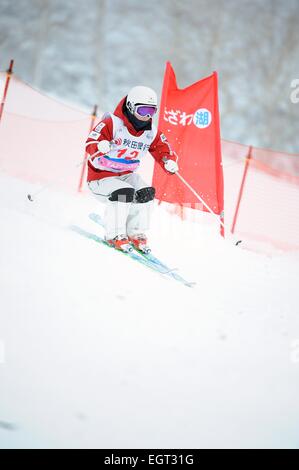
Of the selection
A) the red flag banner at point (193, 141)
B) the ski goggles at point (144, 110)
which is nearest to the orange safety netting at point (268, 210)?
the red flag banner at point (193, 141)

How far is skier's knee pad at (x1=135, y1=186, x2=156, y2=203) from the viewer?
12.6 feet

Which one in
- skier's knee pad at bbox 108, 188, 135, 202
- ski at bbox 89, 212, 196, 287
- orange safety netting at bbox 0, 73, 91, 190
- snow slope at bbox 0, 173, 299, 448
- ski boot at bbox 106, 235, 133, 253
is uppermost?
orange safety netting at bbox 0, 73, 91, 190

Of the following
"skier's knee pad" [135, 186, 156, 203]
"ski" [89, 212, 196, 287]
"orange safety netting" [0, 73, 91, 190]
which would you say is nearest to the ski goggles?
"skier's knee pad" [135, 186, 156, 203]

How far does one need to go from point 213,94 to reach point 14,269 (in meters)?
3.01

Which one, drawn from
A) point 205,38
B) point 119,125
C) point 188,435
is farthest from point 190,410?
point 205,38

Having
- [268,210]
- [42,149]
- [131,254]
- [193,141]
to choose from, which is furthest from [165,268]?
[42,149]

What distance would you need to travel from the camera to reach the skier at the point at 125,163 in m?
3.68

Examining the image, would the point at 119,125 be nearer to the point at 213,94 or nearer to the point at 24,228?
the point at 24,228

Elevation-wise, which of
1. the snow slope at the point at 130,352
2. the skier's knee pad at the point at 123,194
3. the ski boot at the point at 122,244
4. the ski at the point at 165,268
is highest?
the skier's knee pad at the point at 123,194

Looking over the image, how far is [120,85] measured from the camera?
1725 cm

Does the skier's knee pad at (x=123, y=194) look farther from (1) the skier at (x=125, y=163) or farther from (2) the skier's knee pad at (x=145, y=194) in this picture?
(2) the skier's knee pad at (x=145, y=194)

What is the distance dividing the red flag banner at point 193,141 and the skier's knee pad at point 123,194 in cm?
124

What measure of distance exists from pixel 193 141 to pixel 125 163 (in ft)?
4.37

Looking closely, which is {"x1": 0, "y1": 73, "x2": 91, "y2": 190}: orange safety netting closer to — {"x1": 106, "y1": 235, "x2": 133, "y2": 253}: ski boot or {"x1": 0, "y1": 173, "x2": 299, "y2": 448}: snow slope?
{"x1": 106, "y1": 235, "x2": 133, "y2": 253}: ski boot
